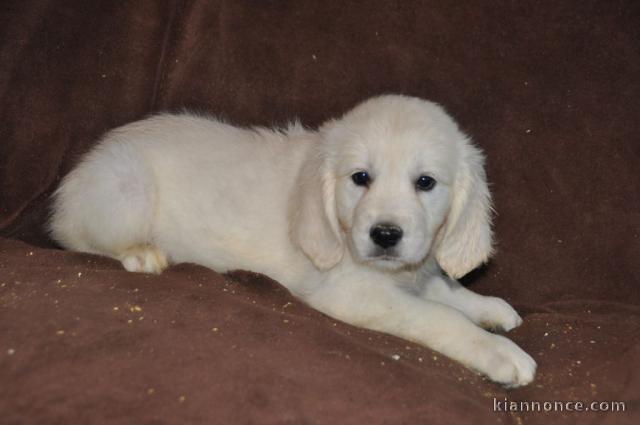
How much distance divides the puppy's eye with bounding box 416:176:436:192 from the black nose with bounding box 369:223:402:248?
272 mm

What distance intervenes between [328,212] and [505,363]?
87 cm

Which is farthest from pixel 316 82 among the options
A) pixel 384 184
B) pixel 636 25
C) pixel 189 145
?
pixel 636 25

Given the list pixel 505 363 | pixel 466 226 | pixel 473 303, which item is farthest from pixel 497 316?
pixel 505 363

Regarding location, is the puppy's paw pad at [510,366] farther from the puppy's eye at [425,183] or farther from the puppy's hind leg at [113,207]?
the puppy's hind leg at [113,207]

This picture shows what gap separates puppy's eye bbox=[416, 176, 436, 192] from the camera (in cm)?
286

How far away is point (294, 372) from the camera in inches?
84.8

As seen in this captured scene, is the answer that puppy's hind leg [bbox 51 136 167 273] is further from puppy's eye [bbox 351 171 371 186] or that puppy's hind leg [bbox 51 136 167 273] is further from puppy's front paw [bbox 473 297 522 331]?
puppy's front paw [bbox 473 297 522 331]

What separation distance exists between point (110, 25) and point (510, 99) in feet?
6.02

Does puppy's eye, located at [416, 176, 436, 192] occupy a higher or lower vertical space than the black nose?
higher

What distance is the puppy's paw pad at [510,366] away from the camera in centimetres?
249

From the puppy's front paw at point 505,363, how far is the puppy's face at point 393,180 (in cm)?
41

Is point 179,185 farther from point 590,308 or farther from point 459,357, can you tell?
point 590,308

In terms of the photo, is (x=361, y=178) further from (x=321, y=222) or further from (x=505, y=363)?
(x=505, y=363)

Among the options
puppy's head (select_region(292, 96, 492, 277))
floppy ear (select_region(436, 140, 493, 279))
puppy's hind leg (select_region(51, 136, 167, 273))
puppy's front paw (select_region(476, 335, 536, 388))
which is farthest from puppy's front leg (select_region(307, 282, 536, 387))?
puppy's hind leg (select_region(51, 136, 167, 273))
